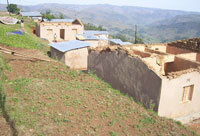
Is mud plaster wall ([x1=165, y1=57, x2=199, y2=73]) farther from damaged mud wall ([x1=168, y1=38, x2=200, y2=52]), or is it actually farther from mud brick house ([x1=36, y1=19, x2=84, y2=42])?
mud brick house ([x1=36, y1=19, x2=84, y2=42])

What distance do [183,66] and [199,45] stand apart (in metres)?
3.18

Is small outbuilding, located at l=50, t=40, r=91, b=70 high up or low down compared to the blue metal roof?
down

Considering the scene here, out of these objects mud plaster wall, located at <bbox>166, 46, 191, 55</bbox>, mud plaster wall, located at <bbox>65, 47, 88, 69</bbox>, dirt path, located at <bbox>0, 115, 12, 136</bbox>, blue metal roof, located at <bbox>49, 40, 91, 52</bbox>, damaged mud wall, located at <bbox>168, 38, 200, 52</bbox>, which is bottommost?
mud plaster wall, located at <bbox>65, 47, 88, 69</bbox>

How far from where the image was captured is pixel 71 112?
8062mm

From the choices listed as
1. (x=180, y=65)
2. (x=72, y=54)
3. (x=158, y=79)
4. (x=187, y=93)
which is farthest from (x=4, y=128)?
(x=72, y=54)

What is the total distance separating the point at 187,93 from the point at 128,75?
305 centimetres

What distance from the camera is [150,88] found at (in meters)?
10.4

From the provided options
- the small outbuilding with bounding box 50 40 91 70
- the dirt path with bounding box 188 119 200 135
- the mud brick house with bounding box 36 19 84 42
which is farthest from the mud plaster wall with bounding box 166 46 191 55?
the mud brick house with bounding box 36 19 84 42

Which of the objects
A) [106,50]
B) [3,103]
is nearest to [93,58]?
[106,50]

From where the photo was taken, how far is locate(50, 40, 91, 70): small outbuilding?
1809 centimetres

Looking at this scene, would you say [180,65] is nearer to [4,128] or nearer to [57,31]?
[4,128]

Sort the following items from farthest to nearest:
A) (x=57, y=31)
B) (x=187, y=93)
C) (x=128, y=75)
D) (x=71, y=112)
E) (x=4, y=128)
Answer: (x=57, y=31) → (x=128, y=75) → (x=187, y=93) → (x=71, y=112) → (x=4, y=128)

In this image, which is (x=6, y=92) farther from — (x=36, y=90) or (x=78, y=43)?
(x=78, y=43)

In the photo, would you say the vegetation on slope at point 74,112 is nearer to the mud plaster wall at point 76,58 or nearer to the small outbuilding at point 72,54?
the small outbuilding at point 72,54
